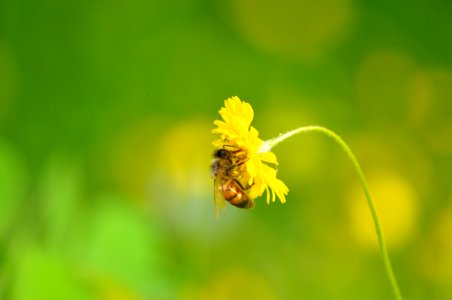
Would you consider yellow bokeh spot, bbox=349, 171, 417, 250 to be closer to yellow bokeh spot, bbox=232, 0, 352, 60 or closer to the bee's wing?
yellow bokeh spot, bbox=232, 0, 352, 60

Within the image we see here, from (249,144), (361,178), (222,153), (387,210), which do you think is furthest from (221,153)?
(387,210)

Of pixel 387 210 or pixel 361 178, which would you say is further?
pixel 387 210

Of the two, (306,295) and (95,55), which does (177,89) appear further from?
(306,295)

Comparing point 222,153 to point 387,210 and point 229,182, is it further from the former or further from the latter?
point 387,210

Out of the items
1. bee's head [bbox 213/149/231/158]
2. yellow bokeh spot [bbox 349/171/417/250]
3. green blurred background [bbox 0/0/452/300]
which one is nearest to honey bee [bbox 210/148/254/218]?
bee's head [bbox 213/149/231/158]

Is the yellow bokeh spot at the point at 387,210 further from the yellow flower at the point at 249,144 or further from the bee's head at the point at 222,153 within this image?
the yellow flower at the point at 249,144

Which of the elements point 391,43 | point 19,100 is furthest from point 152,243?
point 391,43

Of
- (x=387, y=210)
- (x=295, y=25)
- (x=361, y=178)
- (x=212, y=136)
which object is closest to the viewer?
(x=361, y=178)

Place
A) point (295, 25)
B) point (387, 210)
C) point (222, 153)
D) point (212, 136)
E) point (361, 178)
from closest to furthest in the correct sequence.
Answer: point (361, 178), point (222, 153), point (387, 210), point (212, 136), point (295, 25)
